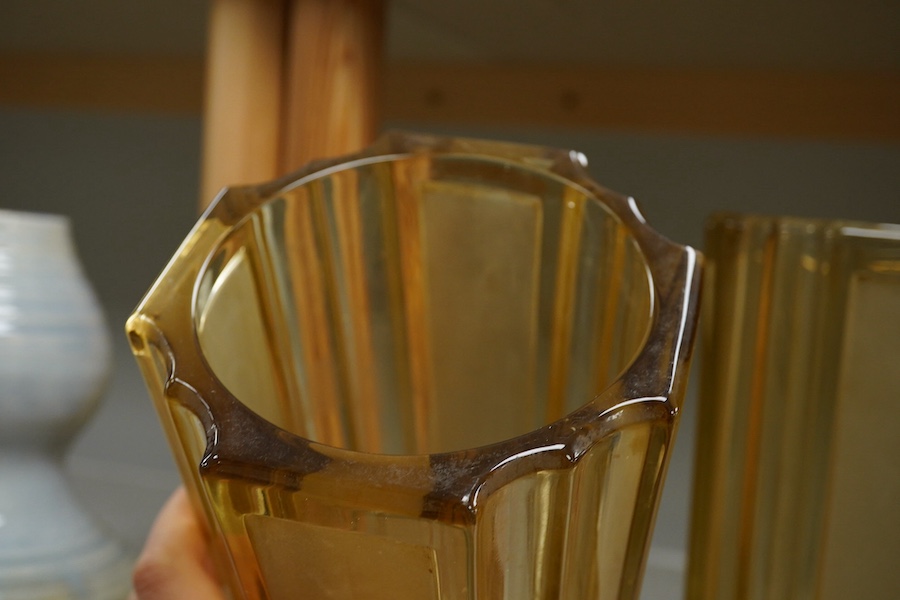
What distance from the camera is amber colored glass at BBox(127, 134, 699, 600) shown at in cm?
13

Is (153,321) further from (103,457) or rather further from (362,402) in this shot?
(103,457)

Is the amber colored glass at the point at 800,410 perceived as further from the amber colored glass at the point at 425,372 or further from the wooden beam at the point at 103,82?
the wooden beam at the point at 103,82

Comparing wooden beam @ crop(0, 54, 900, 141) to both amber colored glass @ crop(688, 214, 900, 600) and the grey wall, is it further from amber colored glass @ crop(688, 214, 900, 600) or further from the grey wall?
amber colored glass @ crop(688, 214, 900, 600)

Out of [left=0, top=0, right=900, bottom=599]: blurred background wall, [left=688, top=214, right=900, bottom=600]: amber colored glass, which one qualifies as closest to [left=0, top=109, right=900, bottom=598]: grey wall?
[left=0, top=0, right=900, bottom=599]: blurred background wall

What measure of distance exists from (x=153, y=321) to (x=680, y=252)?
0.09m

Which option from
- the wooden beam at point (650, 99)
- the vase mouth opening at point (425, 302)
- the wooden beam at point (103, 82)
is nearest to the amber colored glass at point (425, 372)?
the vase mouth opening at point (425, 302)

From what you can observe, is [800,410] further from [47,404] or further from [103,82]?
[103,82]

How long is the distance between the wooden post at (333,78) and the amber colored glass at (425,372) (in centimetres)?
4

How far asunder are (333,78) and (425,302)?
0.22ft

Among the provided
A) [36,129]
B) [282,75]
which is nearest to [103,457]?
[36,129]

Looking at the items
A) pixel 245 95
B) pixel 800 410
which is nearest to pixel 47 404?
pixel 245 95

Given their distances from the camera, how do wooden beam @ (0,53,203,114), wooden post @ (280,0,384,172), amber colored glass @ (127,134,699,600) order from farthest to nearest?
wooden beam @ (0,53,203,114)
wooden post @ (280,0,384,172)
amber colored glass @ (127,134,699,600)

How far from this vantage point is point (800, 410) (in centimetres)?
21

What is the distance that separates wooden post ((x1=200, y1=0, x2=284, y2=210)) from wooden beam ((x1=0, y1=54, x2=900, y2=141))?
63 mm
